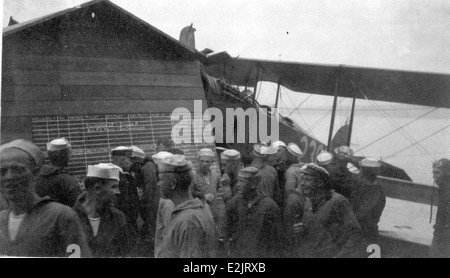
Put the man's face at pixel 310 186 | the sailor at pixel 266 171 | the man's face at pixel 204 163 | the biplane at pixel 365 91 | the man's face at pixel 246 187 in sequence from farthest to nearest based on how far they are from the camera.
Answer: the biplane at pixel 365 91 < the man's face at pixel 204 163 < the sailor at pixel 266 171 < the man's face at pixel 246 187 < the man's face at pixel 310 186

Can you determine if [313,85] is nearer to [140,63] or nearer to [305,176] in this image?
[140,63]

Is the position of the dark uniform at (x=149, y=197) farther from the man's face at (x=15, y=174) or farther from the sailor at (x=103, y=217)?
the man's face at (x=15, y=174)

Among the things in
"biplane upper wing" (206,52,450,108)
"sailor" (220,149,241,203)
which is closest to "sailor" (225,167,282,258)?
"sailor" (220,149,241,203)

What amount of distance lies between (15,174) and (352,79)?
786 centimetres

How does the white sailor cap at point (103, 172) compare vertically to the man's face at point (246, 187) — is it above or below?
above

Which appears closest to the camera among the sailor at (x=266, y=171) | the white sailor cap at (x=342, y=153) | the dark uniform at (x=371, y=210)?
Result: the dark uniform at (x=371, y=210)

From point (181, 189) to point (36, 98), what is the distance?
3075 mm

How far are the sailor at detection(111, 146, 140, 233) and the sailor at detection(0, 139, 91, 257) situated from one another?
150 cm

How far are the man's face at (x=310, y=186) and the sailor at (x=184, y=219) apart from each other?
140 centimetres

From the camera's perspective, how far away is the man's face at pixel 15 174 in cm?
242

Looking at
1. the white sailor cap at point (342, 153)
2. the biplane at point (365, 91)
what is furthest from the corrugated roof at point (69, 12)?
the white sailor cap at point (342, 153)

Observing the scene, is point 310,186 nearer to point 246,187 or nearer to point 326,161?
point 246,187

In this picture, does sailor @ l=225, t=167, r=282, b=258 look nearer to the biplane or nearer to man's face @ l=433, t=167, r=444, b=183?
man's face @ l=433, t=167, r=444, b=183

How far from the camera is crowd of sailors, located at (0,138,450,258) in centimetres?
242
